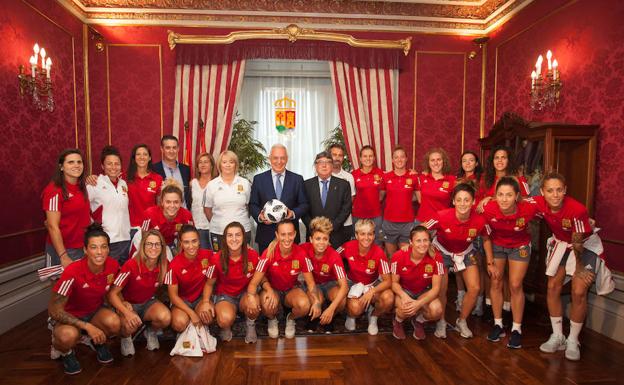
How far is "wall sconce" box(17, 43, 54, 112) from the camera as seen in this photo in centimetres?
368

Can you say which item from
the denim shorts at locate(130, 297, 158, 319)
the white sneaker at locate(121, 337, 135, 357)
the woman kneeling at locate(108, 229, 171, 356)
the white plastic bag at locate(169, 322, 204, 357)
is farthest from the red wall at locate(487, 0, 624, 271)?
the white sneaker at locate(121, 337, 135, 357)

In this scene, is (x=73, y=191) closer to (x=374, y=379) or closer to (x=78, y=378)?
(x=78, y=378)

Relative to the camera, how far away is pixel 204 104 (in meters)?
5.32

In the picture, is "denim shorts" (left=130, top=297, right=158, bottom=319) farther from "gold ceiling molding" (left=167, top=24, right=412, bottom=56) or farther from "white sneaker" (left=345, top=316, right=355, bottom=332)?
"gold ceiling molding" (left=167, top=24, right=412, bottom=56)

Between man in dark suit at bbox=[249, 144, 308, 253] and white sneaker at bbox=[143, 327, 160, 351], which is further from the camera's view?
man in dark suit at bbox=[249, 144, 308, 253]

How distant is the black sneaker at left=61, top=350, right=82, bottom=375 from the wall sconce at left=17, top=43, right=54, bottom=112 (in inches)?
101

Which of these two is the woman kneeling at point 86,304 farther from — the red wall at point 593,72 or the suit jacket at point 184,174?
the red wall at point 593,72

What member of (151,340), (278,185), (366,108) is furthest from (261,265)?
(366,108)

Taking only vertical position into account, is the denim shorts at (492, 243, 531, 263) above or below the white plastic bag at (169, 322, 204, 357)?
above

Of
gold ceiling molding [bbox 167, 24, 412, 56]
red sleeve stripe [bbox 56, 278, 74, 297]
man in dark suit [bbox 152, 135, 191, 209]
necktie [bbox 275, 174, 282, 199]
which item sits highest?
gold ceiling molding [bbox 167, 24, 412, 56]

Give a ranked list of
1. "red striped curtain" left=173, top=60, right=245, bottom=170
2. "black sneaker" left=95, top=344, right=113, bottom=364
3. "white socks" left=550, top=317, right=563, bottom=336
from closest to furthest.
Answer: "black sneaker" left=95, top=344, right=113, bottom=364
"white socks" left=550, top=317, right=563, bottom=336
"red striped curtain" left=173, top=60, right=245, bottom=170

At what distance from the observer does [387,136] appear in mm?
5508

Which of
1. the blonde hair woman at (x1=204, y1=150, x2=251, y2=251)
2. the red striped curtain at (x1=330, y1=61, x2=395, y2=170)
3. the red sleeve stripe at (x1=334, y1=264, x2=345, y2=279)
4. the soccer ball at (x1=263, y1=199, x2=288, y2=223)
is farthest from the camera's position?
the red striped curtain at (x1=330, y1=61, x2=395, y2=170)

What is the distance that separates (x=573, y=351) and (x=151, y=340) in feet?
10.2
